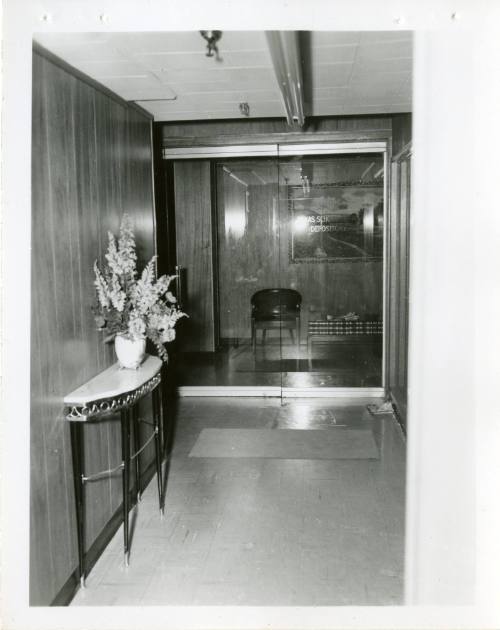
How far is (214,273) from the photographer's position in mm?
8914

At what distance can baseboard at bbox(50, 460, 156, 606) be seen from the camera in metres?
2.89

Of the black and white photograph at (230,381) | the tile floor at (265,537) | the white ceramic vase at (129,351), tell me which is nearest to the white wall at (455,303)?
the black and white photograph at (230,381)

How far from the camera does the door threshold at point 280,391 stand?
21.8 ft

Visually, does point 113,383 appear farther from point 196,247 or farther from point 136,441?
point 196,247

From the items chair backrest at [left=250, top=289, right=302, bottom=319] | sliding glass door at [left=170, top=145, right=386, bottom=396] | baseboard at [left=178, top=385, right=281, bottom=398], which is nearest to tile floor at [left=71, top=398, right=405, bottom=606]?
baseboard at [left=178, top=385, right=281, bottom=398]

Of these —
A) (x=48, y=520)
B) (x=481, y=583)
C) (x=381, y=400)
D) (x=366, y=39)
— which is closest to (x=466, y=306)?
(x=481, y=583)

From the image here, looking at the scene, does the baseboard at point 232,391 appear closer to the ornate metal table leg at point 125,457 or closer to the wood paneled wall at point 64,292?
the wood paneled wall at point 64,292

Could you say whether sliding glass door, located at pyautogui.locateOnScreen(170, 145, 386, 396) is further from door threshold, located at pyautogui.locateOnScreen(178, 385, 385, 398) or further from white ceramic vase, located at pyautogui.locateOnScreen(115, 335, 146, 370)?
white ceramic vase, located at pyautogui.locateOnScreen(115, 335, 146, 370)

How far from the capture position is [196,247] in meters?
8.80

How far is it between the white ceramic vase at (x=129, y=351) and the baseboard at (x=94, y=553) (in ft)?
3.28

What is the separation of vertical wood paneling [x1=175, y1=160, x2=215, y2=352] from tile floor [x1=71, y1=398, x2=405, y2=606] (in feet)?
12.1

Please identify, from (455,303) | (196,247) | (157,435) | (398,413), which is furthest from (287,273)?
(455,303)

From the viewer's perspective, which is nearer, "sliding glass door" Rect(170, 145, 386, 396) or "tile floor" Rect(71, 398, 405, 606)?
"tile floor" Rect(71, 398, 405, 606)

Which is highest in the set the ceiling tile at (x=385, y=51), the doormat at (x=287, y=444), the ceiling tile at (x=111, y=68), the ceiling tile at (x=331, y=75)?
the ceiling tile at (x=331, y=75)
